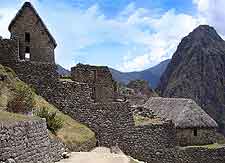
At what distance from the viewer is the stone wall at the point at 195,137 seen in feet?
123

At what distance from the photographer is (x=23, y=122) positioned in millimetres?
17891

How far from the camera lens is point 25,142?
1786 cm

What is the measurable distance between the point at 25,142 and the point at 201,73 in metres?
66.9

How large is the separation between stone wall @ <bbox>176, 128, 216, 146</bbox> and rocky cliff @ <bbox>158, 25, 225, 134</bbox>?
39248mm

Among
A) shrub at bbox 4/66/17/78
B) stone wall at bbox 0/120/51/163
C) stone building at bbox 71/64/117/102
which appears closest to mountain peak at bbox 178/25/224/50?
stone building at bbox 71/64/117/102

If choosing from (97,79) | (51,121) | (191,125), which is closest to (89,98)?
(97,79)

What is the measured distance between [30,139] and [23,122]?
857 millimetres

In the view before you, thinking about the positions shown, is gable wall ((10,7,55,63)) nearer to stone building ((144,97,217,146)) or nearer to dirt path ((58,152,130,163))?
stone building ((144,97,217,146))

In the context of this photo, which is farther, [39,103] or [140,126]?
[140,126]

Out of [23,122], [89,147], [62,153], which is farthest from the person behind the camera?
[89,147]

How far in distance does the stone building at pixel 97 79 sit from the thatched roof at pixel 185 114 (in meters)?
5.38

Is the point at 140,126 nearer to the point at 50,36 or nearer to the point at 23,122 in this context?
the point at 50,36

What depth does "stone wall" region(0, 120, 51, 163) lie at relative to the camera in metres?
16.1

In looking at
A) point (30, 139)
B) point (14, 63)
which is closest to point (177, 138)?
point (14, 63)
